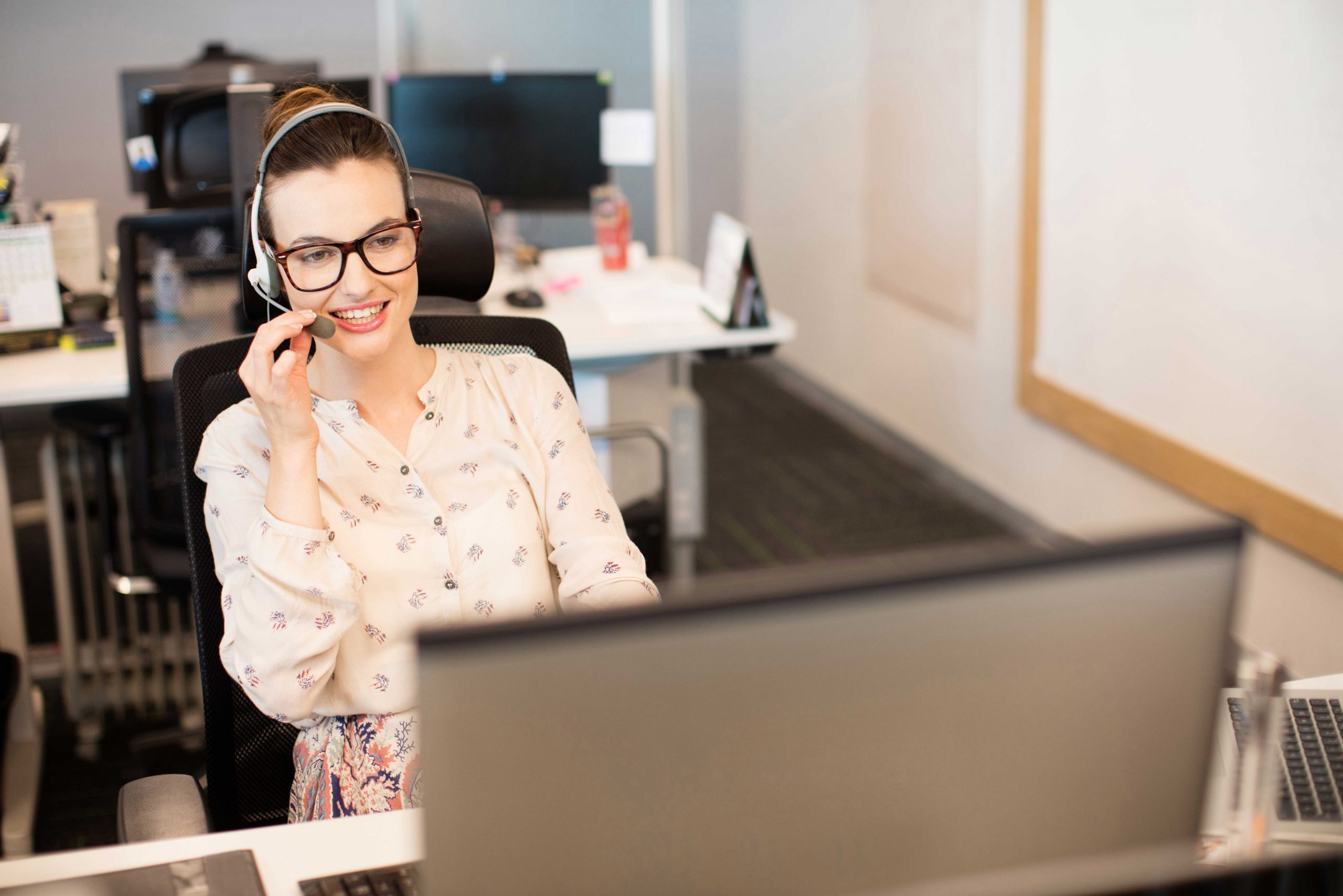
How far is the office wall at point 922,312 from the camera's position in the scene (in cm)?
272

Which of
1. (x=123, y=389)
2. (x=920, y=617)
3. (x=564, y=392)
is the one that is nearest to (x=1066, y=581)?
(x=920, y=617)

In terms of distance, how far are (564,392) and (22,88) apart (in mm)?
4672

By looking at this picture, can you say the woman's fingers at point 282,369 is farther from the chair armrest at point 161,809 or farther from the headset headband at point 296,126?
the chair armrest at point 161,809

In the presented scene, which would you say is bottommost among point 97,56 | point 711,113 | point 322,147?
point 322,147

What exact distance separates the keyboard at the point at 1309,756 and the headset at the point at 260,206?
1.01 m

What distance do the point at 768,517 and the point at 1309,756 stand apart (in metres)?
2.73

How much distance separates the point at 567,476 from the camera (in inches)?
56.7

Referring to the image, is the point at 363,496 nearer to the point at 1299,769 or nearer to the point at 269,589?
the point at 269,589

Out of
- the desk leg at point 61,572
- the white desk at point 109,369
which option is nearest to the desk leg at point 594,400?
the white desk at point 109,369

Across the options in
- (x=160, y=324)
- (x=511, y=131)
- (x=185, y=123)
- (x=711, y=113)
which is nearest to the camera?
(x=160, y=324)

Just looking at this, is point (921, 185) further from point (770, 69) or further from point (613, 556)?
point (613, 556)

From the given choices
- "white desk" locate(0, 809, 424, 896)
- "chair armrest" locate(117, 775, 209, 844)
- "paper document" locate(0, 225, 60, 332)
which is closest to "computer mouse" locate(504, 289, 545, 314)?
"paper document" locate(0, 225, 60, 332)

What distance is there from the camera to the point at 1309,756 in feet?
3.65

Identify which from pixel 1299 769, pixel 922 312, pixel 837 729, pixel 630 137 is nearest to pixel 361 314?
pixel 837 729
